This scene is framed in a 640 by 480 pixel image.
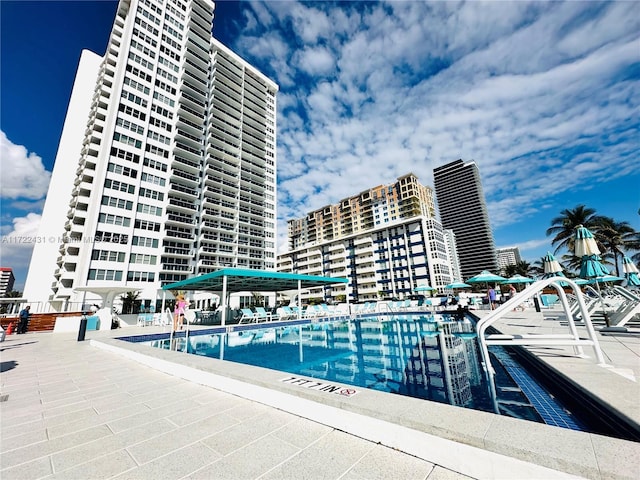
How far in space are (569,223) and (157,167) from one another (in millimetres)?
52682

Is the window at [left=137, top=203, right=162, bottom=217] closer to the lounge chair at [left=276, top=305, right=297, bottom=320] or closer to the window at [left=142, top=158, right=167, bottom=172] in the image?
the window at [left=142, top=158, right=167, bottom=172]

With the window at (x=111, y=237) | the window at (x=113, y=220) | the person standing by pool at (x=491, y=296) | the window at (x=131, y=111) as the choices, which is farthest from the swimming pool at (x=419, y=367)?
the window at (x=131, y=111)

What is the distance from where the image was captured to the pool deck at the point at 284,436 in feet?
6.35

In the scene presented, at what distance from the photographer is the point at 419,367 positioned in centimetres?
656

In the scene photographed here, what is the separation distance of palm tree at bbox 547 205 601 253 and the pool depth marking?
124 ft

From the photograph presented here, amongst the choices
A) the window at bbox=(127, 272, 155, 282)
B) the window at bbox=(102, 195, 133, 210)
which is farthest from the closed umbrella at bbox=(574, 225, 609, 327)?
the window at bbox=(102, 195, 133, 210)

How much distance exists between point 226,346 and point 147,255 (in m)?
30.6

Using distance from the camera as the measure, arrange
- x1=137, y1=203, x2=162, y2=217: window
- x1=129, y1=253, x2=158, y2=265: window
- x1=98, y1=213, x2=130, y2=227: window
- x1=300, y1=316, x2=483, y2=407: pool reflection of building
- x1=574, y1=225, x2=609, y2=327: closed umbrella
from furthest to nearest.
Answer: x1=137, y1=203, x2=162, y2=217: window < x1=129, y1=253, x2=158, y2=265: window < x1=98, y1=213, x2=130, y2=227: window < x1=574, y1=225, x2=609, y2=327: closed umbrella < x1=300, y1=316, x2=483, y2=407: pool reflection of building

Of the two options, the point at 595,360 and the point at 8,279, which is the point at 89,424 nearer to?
the point at 595,360

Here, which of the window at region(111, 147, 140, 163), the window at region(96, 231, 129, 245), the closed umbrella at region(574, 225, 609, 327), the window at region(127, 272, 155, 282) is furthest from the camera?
the window at region(111, 147, 140, 163)

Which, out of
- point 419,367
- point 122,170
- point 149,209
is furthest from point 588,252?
point 122,170

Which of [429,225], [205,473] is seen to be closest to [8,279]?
[429,225]

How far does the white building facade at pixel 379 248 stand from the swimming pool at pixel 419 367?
149ft

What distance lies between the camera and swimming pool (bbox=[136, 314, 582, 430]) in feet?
13.1
